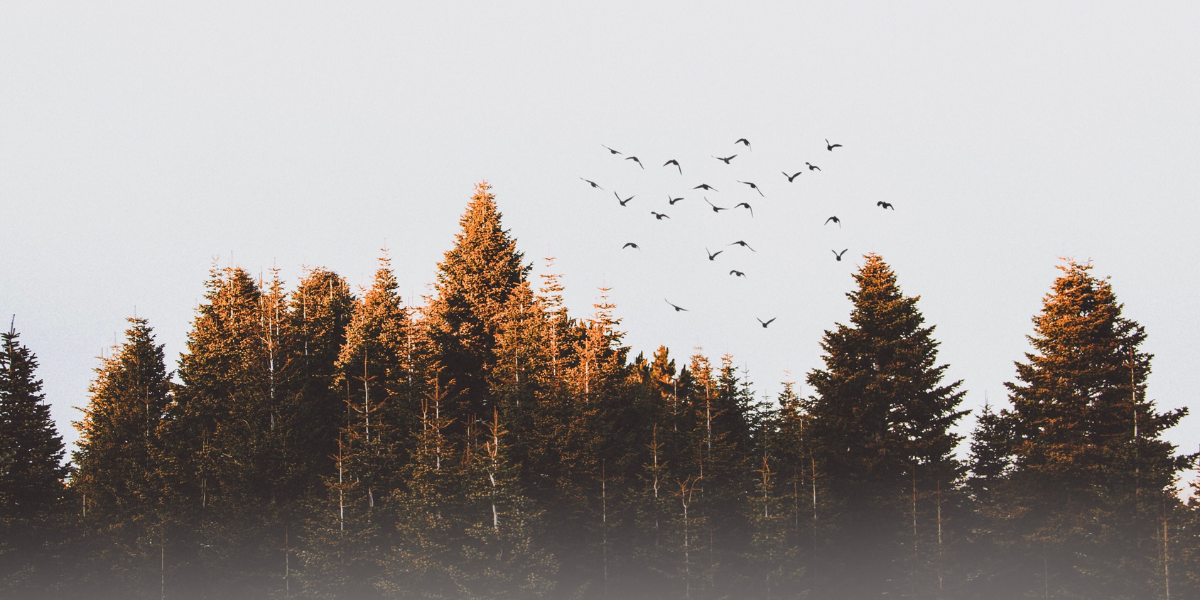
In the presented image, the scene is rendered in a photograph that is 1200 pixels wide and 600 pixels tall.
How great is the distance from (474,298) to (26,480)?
25.9m

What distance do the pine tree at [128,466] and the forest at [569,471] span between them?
0.16 m

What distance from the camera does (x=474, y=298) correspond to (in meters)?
63.8

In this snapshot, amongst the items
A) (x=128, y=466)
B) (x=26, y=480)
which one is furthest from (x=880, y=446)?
(x=26, y=480)

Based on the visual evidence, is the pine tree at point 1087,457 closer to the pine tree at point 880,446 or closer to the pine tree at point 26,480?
the pine tree at point 880,446

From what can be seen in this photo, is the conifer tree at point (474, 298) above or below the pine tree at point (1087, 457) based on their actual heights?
above

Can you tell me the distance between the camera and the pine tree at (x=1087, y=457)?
2050 inches

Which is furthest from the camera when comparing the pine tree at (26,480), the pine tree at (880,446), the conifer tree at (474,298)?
the conifer tree at (474,298)

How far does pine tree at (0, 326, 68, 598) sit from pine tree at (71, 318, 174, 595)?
207 centimetres

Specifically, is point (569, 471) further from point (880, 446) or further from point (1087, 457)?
point (1087, 457)

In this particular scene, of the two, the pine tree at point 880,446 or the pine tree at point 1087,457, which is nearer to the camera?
the pine tree at point 1087,457

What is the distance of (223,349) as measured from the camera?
5678 cm

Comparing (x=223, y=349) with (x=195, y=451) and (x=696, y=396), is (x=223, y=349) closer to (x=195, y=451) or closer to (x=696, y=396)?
(x=195, y=451)

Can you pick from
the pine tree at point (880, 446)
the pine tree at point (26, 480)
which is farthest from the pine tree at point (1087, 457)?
the pine tree at point (26, 480)

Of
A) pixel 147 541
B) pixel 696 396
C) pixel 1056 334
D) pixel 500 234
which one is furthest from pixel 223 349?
pixel 1056 334
